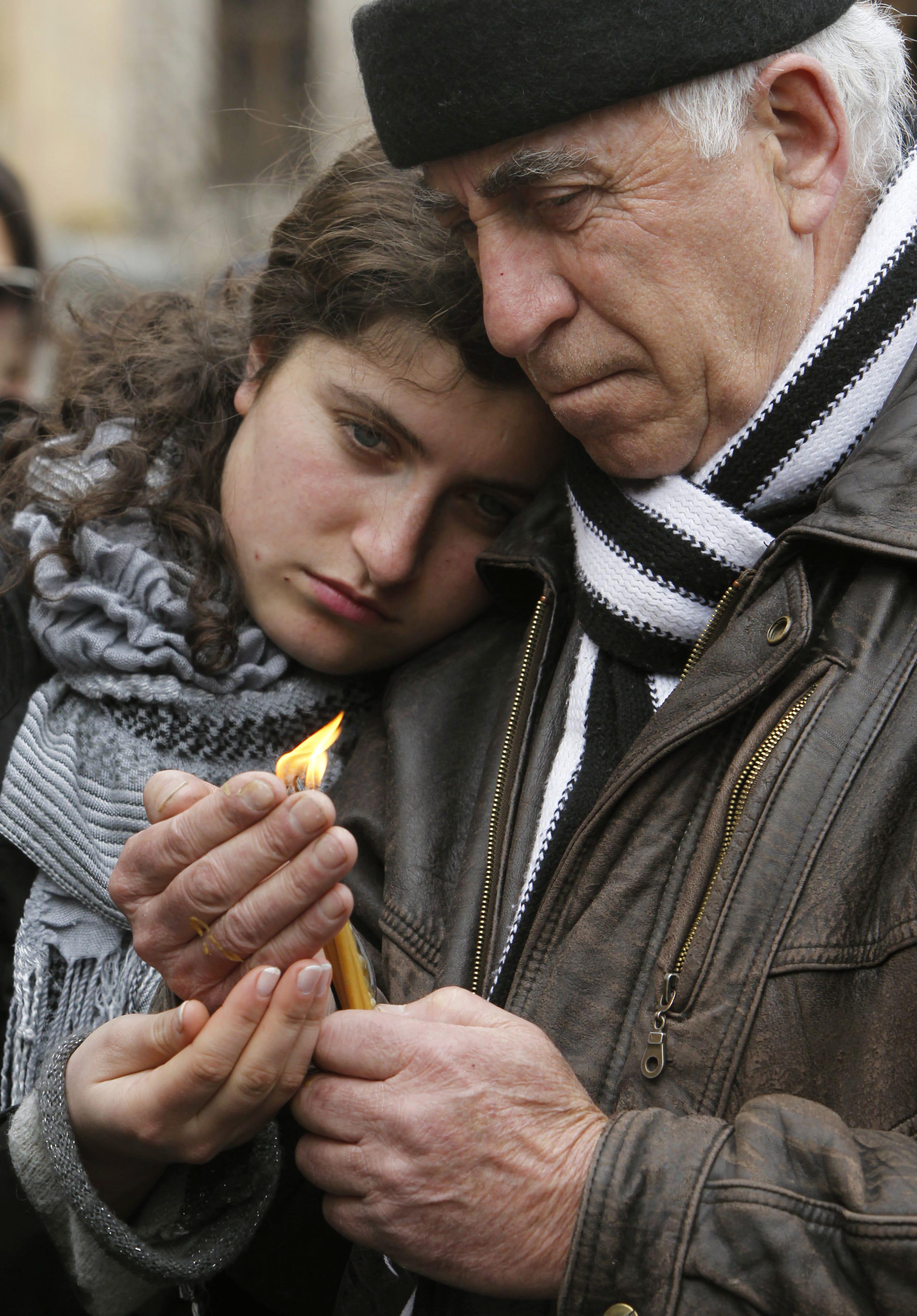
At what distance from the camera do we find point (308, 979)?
126 centimetres

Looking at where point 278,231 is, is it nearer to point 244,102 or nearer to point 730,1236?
point 730,1236

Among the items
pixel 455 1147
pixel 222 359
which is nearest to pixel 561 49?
pixel 222 359

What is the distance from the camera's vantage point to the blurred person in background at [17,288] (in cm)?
335

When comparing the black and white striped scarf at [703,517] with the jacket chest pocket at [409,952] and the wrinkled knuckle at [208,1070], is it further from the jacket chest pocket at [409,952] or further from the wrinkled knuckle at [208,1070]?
the wrinkled knuckle at [208,1070]

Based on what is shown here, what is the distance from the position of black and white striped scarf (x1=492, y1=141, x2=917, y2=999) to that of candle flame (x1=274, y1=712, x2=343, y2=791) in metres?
0.46

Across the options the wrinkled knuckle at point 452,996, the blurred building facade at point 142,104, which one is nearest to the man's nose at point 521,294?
the wrinkled knuckle at point 452,996

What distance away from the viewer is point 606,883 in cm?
154

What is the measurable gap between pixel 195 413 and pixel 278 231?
35 centimetres

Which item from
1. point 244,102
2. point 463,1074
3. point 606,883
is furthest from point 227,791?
point 244,102

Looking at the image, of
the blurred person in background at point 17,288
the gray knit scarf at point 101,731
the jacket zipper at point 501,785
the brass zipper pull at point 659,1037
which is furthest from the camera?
the blurred person in background at point 17,288

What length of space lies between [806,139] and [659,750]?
0.84 metres

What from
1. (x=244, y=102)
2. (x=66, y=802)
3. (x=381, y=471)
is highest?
(x=381, y=471)

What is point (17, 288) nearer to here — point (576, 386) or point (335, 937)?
point (576, 386)

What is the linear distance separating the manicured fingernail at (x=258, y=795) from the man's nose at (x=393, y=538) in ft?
2.55
